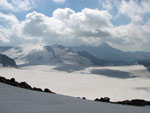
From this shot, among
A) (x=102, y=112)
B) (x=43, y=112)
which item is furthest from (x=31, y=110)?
(x=102, y=112)

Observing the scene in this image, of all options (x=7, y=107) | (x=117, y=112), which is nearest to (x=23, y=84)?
(x=7, y=107)

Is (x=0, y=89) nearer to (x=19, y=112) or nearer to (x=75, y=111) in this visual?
(x=19, y=112)

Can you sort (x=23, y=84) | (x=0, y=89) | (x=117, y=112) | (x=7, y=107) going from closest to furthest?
(x=7, y=107)
(x=117, y=112)
(x=0, y=89)
(x=23, y=84)

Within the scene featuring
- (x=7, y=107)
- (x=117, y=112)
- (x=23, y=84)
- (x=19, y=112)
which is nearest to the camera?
(x=19, y=112)

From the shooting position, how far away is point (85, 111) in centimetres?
930

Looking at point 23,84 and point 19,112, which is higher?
point 23,84

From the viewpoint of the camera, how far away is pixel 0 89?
12.7m

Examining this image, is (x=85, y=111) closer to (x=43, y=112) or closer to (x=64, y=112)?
(x=64, y=112)

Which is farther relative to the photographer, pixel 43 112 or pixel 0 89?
pixel 0 89

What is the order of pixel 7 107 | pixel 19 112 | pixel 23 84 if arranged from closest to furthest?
pixel 19 112 < pixel 7 107 < pixel 23 84

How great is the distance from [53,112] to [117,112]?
341cm

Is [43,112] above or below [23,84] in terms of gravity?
below

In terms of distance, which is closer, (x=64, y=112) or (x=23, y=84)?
(x=64, y=112)

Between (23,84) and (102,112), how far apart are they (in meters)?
11.8
